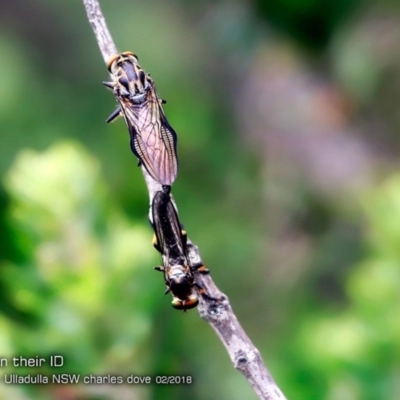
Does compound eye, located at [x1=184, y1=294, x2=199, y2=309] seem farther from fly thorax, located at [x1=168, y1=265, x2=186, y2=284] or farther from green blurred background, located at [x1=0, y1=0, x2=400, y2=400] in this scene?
green blurred background, located at [x1=0, y1=0, x2=400, y2=400]

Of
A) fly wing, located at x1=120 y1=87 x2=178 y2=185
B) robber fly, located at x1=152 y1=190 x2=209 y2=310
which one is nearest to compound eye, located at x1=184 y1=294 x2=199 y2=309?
robber fly, located at x1=152 y1=190 x2=209 y2=310

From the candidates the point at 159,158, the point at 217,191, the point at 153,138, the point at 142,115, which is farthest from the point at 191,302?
the point at 217,191

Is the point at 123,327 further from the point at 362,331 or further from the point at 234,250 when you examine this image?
the point at 234,250

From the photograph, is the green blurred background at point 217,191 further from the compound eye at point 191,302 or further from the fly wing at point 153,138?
the compound eye at point 191,302

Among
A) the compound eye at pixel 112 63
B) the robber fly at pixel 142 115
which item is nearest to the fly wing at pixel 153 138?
the robber fly at pixel 142 115

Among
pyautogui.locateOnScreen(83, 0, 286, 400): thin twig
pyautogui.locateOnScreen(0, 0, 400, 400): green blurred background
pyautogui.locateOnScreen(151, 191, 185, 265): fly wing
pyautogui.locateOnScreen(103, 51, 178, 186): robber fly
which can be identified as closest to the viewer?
pyautogui.locateOnScreen(83, 0, 286, 400): thin twig

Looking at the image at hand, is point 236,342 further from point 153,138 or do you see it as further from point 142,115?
point 142,115

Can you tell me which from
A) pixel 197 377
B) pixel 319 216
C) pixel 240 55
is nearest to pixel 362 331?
pixel 197 377
